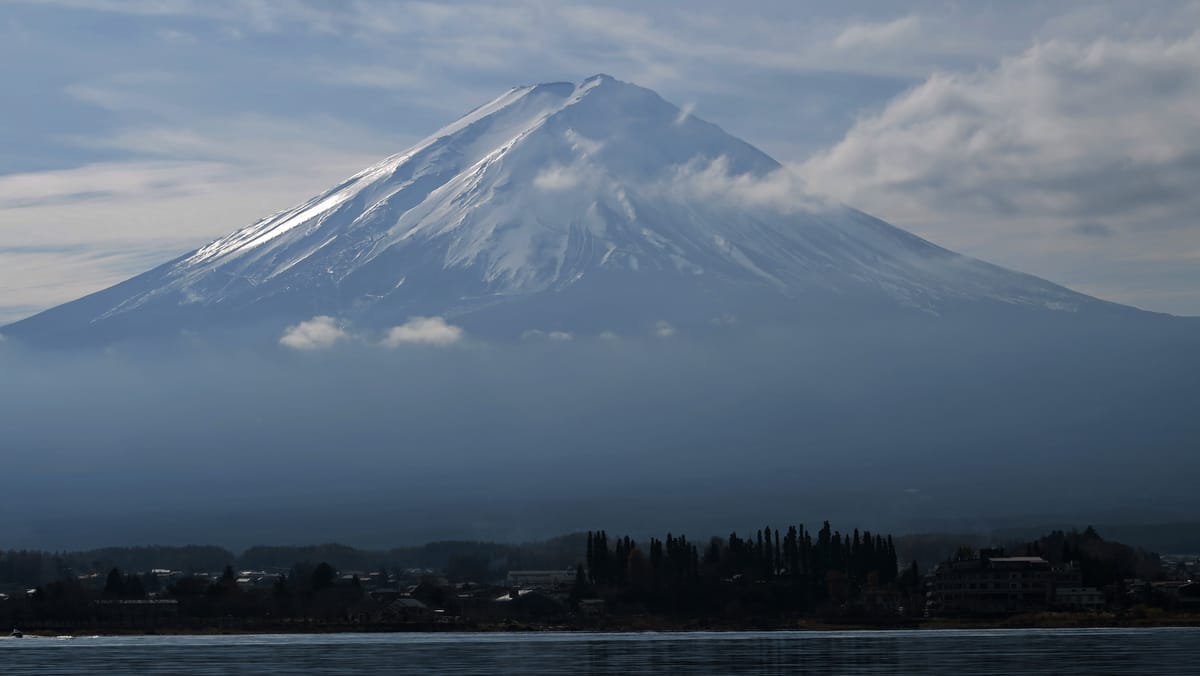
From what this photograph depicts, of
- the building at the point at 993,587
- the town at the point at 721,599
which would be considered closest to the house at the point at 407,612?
the town at the point at 721,599

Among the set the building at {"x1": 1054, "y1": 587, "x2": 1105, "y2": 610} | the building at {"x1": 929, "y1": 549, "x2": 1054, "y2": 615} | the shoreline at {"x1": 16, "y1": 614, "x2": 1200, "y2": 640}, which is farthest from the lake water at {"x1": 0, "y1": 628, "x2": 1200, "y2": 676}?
the building at {"x1": 1054, "y1": 587, "x2": 1105, "y2": 610}

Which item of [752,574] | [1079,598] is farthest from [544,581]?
[1079,598]

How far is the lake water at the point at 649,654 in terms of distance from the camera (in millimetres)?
86750

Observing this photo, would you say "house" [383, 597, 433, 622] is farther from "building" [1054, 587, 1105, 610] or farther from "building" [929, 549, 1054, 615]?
"building" [1054, 587, 1105, 610]

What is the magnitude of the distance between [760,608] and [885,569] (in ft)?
39.5

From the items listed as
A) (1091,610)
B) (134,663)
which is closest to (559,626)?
(1091,610)

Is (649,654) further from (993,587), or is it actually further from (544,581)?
(544,581)

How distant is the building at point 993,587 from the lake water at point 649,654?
13.3m

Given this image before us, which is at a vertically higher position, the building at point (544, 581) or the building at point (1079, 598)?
the building at point (544, 581)

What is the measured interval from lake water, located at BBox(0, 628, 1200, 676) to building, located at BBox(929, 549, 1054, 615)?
43.6ft

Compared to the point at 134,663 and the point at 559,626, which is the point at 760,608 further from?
the point at 134,663

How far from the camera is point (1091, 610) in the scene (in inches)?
5664

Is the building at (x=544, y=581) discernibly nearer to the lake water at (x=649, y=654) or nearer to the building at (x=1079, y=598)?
the lake water at (x=649, y=654)

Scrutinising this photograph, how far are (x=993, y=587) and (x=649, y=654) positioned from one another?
170 feet
